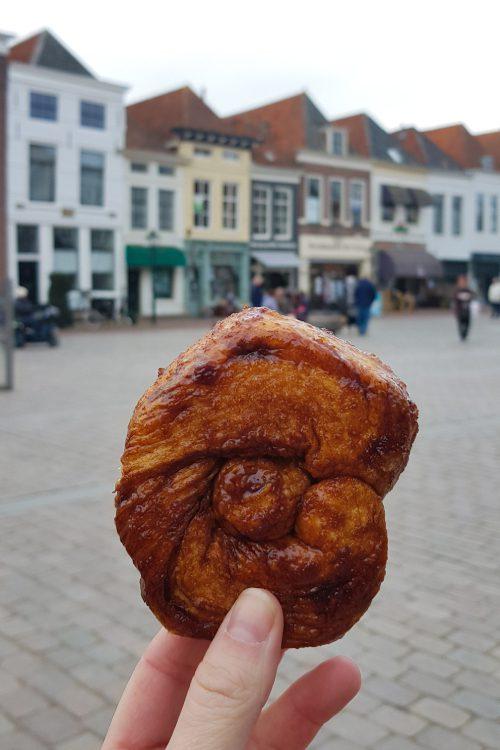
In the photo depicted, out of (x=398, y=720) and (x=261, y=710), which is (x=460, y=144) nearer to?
(x=398, y=720)

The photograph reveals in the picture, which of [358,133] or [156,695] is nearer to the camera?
[156,695]

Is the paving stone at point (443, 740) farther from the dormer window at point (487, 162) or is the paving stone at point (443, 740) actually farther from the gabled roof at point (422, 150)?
the dormer window at point (487, 162)

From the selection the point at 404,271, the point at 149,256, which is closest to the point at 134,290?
the point at 149,256

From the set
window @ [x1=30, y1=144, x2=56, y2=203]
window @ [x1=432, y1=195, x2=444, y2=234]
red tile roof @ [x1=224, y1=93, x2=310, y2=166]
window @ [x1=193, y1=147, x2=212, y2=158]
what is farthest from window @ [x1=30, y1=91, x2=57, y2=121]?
window @ [x1=432, y1=195, x2=444, y2=234]

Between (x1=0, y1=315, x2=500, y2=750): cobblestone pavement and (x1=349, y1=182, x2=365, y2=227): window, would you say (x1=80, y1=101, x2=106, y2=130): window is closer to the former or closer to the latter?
(x1=349, y1=182, x2=365, y2=227): window

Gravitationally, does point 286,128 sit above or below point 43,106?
above

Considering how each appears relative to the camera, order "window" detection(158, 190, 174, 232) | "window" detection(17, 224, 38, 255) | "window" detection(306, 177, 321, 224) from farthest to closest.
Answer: "window" detection(306, 177, 321, 224) < "window" detection(158, 190, 174, 232) < "window" detection(17, 224, 38, 255)
